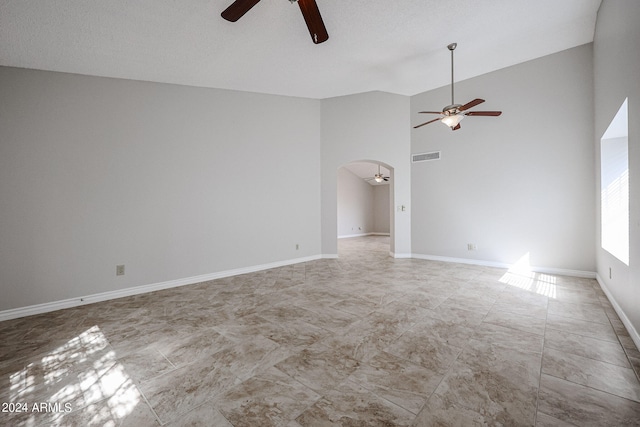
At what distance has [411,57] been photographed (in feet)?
13.5

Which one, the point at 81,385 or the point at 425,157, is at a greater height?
the point at 425,157

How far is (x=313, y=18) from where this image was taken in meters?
2.23

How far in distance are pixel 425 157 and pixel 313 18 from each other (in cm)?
427

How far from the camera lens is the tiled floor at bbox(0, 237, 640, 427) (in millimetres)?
1428

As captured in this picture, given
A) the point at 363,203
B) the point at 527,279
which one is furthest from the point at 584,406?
the point at 363,203

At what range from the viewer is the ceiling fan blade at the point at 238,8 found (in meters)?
2.05

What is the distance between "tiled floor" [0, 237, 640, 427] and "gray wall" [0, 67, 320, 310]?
2.11 feet

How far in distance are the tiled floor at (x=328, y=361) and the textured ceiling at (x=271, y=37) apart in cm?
308

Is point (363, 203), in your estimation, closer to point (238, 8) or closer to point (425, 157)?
point (425, 157)

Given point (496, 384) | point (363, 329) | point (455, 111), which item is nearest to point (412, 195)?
point (455, 111)

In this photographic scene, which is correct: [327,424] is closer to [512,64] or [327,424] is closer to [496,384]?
[496,384]

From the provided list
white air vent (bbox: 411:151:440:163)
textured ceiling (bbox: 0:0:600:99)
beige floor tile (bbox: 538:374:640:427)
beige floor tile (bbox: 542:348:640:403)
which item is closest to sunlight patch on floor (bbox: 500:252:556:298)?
beige floor tile (bbox: 542:348:640:403)

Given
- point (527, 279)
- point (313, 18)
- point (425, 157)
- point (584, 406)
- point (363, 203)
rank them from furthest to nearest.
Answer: point (363, 203)
point (425, 157)
point (527, 279)
point (313, 18)
point (584, 406)

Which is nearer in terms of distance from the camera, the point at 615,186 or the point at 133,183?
the point at 615,186
